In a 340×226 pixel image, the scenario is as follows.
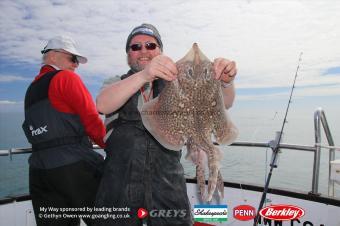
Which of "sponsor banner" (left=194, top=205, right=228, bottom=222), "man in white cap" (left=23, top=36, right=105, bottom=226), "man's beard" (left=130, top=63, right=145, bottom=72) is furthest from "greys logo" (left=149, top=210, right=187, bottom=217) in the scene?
"sponsor banner" (left=194, top=205, right=228, bottom=222)

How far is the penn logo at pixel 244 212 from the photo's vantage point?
Result: 15.3 ft

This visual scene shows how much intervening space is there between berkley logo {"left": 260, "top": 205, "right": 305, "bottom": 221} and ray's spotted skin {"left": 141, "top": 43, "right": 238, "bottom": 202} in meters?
2.65

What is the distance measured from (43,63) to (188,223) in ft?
8.19

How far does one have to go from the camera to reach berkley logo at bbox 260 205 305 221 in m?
4.31

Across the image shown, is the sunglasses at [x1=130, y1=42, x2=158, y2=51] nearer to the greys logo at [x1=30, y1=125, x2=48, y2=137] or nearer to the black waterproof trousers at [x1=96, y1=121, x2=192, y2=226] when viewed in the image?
the black waterproof trousers at [x1=96, y1=121, x2=192, y2=226]

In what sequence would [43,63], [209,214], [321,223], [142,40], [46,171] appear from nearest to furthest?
1. [142,40]
2. [46,171]
3. [43,63]
4. [321,223]
5. [209,214]

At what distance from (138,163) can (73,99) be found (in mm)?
1058

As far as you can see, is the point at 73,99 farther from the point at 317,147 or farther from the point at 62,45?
the point at 317,147

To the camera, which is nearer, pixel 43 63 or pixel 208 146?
pixel 208 146

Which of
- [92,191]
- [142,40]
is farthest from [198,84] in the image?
[92,191]

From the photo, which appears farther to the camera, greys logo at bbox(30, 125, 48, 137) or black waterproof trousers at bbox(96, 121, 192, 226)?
greys logo at bbox(30, 125, 48, 137)

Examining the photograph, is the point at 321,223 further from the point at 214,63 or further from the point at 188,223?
the point at 214,63

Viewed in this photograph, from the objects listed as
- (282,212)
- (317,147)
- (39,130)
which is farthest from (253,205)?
(39,130)

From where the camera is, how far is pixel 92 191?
322cm
